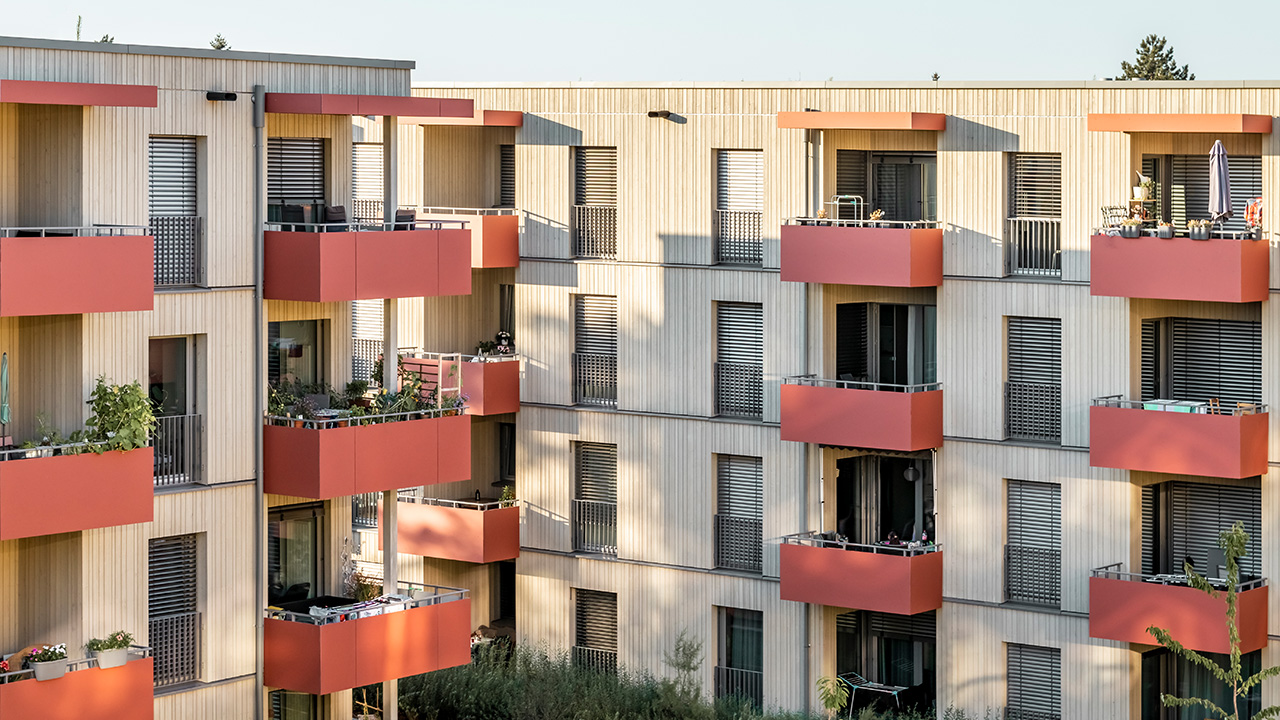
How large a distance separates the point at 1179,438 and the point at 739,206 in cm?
915

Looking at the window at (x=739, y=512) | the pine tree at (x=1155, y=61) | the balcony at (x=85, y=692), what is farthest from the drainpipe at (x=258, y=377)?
the pine tree at (x=1155, y=61)

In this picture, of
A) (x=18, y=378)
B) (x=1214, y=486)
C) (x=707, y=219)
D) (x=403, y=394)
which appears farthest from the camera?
(x=707, y=219)

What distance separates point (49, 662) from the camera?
27.7 m

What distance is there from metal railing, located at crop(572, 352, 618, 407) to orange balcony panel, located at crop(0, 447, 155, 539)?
43.7 ft

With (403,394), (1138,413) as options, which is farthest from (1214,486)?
(403,394)

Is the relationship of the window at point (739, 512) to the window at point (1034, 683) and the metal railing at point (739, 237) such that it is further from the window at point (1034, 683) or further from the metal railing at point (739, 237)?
the window at point (1034, 683)

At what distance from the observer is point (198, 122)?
30.3 metres

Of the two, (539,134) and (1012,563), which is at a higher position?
(539,134)

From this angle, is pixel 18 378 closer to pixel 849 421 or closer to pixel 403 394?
pixel 403 394

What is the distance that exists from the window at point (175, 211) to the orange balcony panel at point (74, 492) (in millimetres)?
Answer: 3015

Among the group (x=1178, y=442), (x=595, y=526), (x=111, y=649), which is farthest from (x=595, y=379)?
(x=111, y=649)

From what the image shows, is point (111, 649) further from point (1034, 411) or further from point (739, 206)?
point (1034, 411)

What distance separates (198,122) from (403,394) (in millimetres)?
5140

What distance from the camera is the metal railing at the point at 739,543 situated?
39.0m
